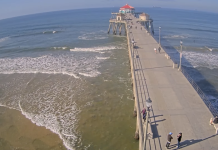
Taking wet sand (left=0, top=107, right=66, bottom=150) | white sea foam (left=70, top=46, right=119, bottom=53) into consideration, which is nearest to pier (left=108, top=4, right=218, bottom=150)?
wet sand (left=0, top=107, right=66, bottom=150)

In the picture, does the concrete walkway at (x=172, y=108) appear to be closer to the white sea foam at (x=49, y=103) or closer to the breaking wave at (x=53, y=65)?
the white sea foam at (x=49, y=103)

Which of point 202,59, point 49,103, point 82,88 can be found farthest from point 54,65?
point 202,59

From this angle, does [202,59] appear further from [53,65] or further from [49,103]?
[49,103]

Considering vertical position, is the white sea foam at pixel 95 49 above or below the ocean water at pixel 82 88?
above

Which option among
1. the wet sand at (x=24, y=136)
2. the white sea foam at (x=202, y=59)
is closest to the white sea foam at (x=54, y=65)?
the wet sand at (x=24, y=136)

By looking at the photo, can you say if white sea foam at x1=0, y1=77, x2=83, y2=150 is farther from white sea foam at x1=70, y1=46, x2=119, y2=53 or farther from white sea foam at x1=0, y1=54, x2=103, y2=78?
white sea foam at x1=70, y1=46, x2=119, y2=53

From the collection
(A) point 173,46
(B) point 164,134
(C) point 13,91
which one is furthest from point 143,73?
(A) point 173,46

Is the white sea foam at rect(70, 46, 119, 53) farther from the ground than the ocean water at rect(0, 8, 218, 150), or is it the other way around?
the white sea foam at rect(70, 46, 119, 53)

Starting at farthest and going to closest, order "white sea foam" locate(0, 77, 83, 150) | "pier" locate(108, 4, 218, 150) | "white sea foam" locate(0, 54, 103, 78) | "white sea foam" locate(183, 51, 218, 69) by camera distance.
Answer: "white sea foam" locate(183, 51, 218, 69), "white sea foam" locate(0, 54, 103, 78), "white sea foam" locate(0, 77, 83, 150), "pier" locate(108, 4, 218, 150)
